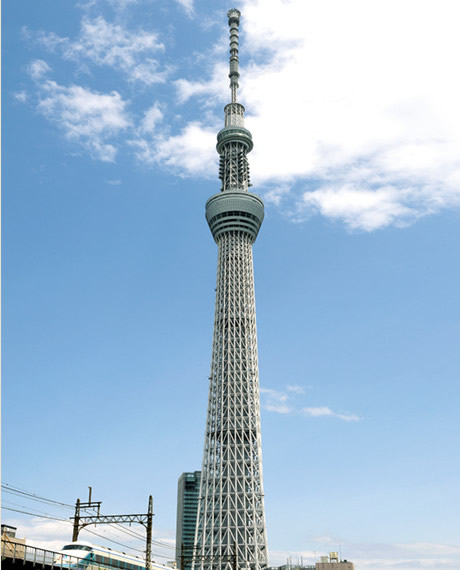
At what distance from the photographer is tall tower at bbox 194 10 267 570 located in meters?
116

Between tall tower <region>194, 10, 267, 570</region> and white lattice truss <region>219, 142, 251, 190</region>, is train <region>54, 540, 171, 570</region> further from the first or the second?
white lattice truss <region>219, 142, 251, 190</region>

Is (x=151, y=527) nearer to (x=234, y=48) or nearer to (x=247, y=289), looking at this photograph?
(x=247, y=289)

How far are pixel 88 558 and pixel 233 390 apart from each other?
63.3 metres

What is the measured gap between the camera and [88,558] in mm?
68625

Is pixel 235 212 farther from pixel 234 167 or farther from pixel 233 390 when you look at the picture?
pixel 233 390

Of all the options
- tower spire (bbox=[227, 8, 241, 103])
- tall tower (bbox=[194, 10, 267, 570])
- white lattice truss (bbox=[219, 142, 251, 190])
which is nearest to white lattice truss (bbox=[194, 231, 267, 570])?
tall tower (bbox=[194, 10, 267, 570])

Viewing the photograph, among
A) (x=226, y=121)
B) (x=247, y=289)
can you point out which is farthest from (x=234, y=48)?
(x=247, y=289)

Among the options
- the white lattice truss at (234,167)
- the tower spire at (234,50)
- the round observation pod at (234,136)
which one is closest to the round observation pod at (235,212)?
the white lattice truss at (234,167)

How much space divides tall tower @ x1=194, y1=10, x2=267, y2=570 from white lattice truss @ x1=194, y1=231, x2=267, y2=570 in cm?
16

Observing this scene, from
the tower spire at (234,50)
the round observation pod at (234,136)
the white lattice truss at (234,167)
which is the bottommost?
the white lattice truss at (234,167)

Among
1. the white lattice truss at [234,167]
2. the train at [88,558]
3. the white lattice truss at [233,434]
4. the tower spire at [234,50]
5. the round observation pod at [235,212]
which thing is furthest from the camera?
the tower spire at [234,50]

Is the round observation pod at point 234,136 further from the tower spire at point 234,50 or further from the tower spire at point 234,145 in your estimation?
the tower spire at point 234,50

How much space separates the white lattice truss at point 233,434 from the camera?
116 meters

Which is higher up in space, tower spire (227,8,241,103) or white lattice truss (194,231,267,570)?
tower spire (227,8,241,103)
